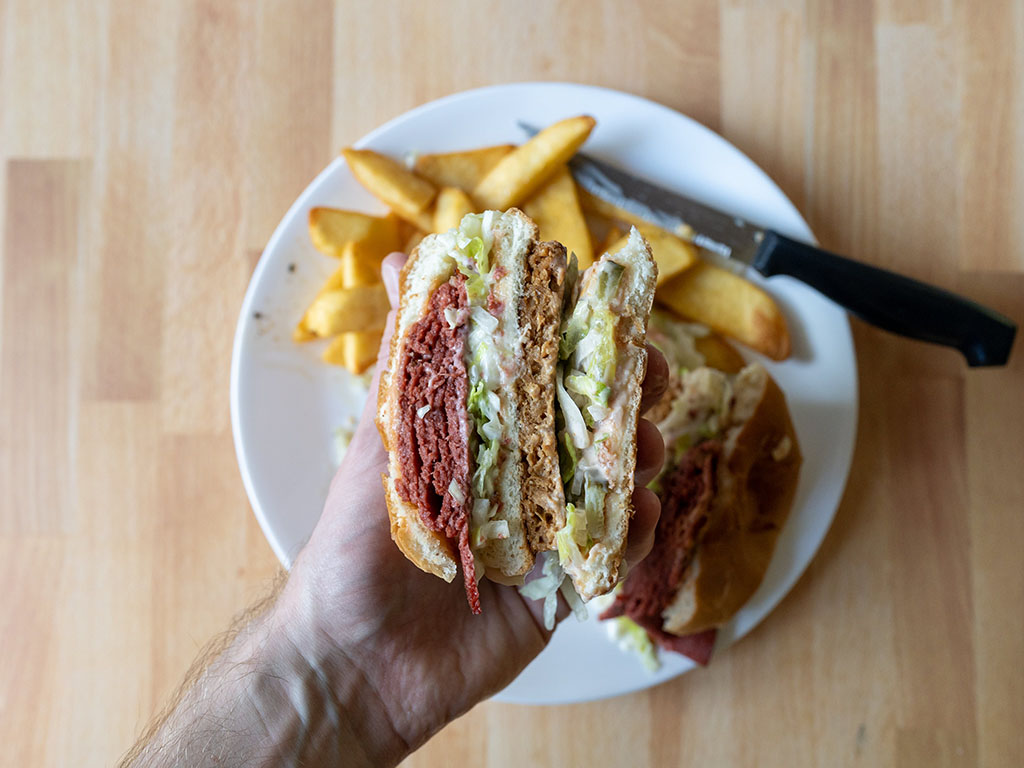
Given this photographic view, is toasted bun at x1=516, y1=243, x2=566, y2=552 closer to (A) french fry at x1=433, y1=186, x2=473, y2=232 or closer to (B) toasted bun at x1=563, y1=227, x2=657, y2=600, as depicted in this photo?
(B) toasted bun at x1=563, y1=227, x2=657, y2=600

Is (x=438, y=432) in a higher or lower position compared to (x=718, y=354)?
higher

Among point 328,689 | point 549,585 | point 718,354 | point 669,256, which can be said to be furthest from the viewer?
point 718,354

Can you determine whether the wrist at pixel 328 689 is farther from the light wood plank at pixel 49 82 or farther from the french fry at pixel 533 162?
the light wood plank at pixel 49 82

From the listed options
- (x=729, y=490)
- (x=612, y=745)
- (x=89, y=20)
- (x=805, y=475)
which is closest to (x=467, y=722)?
(x=612, y=745)

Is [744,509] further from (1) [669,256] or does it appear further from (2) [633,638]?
(1) [669,256]

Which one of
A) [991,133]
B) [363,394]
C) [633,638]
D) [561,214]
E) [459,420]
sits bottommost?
[633,638]

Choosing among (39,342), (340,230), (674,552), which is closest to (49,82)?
(39,342)

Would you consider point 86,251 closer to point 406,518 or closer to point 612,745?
point 406,518
